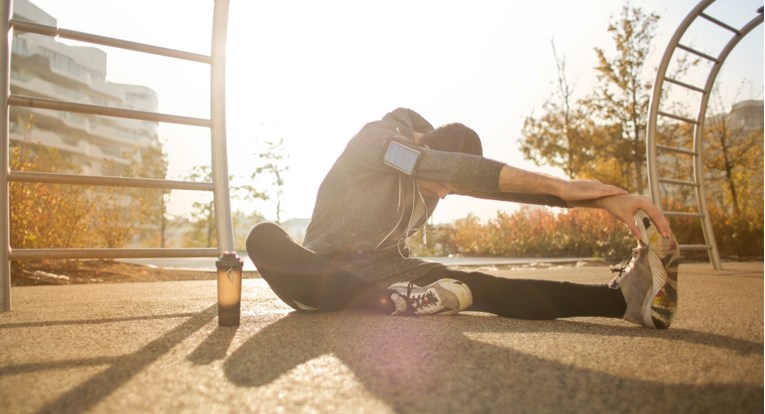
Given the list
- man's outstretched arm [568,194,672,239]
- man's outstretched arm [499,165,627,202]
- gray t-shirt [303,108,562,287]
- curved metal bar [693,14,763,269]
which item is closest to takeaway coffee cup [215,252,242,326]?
gray t-shirt [303,108,562,287]

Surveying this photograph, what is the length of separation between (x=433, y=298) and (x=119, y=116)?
5.36ft

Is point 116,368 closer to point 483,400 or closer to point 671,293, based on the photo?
point 483,400

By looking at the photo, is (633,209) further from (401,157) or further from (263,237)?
(263,237)

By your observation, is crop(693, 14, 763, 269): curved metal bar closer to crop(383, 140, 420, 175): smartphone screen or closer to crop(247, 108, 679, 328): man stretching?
crop(247, 108, 679, 328): man stretching

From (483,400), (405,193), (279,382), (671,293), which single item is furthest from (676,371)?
(405,193)

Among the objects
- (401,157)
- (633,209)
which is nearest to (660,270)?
(633,209)

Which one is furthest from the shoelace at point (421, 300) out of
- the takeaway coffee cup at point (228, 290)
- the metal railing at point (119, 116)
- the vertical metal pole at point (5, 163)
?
the vertical metal pole at point (5, 163)

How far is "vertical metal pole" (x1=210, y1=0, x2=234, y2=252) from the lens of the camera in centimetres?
241

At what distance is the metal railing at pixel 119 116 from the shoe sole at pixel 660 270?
1.70 meters

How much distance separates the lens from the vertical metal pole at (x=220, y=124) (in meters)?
2.41

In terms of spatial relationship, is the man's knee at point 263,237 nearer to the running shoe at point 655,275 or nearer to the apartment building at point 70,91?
the running shoe at point 655,275

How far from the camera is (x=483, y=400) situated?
83 centimetres

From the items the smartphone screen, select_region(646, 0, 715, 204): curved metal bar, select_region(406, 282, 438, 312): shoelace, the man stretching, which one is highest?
select_region(646, 0, 715, 204): curved metal bar

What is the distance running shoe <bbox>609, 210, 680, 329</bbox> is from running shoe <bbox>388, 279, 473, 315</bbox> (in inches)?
22.2
